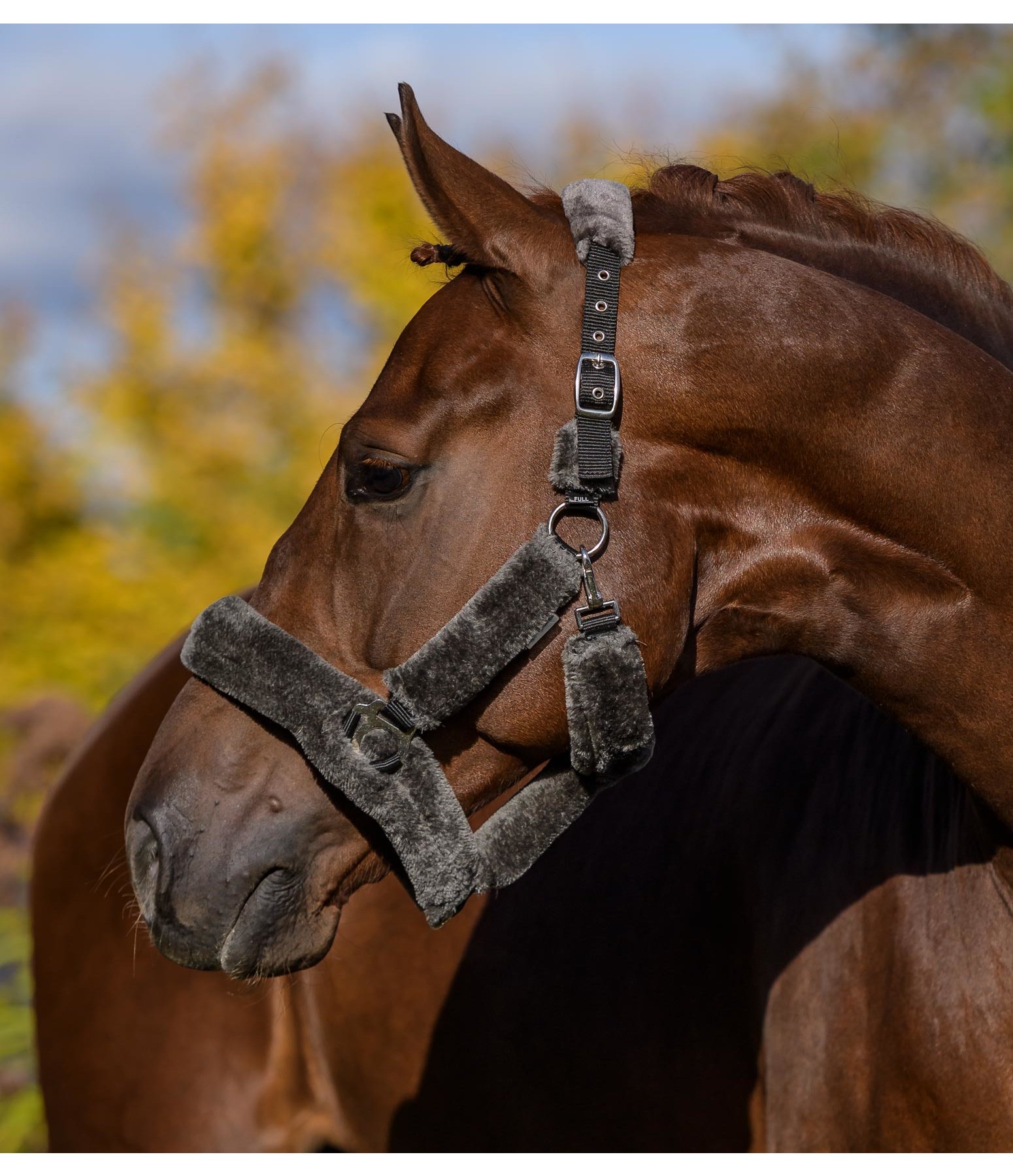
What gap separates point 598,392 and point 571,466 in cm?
12

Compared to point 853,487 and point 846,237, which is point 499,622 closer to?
point 853,487

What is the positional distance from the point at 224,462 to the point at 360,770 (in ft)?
32.4

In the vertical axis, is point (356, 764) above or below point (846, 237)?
below

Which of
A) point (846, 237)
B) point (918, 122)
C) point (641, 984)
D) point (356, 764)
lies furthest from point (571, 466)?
point (918, 122)

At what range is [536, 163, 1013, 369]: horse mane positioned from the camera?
1961 millimetres

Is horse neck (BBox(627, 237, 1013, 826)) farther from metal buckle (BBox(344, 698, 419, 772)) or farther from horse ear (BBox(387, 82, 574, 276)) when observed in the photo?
metal buckle (BBox(344, 698, 419, 772))

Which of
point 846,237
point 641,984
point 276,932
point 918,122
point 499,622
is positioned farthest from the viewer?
point 918,122

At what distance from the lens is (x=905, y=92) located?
1268 cm

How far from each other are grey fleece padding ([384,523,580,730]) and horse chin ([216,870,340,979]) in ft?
1.38

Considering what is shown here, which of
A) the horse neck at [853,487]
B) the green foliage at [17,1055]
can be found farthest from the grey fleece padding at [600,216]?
the green foliage at [17,1055]

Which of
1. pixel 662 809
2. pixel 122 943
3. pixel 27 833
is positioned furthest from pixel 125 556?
pixel 662 809

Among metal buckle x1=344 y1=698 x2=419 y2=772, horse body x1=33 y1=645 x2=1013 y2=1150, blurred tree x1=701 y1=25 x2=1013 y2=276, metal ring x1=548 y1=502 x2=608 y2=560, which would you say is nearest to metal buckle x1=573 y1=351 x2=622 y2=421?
metal ring x1=548 y1=502 x2=608 y2=560

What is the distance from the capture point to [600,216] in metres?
1.83

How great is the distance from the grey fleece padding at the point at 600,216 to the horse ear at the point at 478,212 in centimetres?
3
